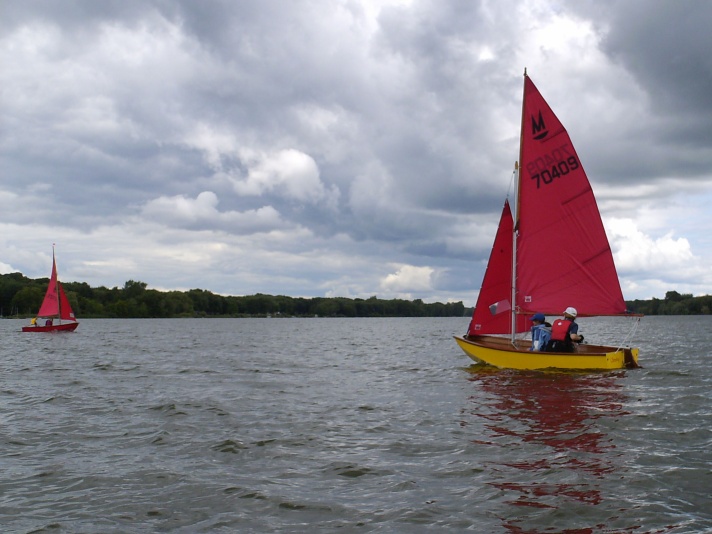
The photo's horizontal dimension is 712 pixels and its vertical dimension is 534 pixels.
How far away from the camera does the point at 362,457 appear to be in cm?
1031

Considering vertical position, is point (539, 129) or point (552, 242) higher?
point (539, 129)

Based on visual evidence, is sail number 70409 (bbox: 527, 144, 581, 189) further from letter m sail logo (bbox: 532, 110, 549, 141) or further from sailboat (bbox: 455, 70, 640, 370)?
letter m sail logo (bbox: 532, 110, 549, 141)

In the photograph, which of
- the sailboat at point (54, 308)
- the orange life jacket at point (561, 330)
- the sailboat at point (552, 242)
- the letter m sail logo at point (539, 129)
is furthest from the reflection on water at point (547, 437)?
the sailboat at point (54, 308)

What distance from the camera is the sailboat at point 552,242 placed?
854 inches

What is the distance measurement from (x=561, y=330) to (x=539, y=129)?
697cm

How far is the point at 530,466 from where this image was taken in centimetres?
949

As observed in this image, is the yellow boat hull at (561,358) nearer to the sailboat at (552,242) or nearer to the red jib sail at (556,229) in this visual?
the sailboat at (552,242)

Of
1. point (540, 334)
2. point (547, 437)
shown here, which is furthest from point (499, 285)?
point (547, 437)

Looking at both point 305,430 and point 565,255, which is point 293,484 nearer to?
point 305,430

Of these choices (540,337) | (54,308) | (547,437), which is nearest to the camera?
(547,437)

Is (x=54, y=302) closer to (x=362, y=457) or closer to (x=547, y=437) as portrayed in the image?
(x=362, y=457)

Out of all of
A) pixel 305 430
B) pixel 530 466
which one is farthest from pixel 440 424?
pixel 530 466

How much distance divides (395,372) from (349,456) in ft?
49.5

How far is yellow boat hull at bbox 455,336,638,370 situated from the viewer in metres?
20.2
